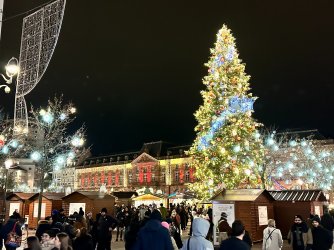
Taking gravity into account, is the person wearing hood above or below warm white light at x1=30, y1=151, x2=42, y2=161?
below

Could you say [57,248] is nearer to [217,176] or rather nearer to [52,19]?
[52,19]

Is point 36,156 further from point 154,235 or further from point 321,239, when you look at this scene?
point 154,235

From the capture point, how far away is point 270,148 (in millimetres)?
38438

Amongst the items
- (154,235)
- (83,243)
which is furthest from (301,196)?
(154,235)

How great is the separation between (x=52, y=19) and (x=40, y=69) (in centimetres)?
150

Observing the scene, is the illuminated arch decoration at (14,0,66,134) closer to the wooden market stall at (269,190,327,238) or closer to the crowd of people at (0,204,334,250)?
the crowd of people at (0,204,334,250)

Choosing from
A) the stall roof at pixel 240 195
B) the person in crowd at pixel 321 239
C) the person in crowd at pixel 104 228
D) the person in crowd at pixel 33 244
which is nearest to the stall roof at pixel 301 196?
the stall roof at pixel 240 195

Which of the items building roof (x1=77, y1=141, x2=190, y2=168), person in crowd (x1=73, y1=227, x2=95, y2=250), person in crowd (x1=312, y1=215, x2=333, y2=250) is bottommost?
person in crowd (x1=312, y1=215, x2=333, y2=250)

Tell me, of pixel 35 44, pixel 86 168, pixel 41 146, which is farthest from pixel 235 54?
pixel 86 168

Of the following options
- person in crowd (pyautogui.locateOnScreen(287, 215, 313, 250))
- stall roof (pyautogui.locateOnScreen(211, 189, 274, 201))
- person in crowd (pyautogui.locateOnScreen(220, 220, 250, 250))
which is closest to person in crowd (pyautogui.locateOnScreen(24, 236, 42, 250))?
person in crowd (pyautogui.locateOnScreen(220, 220, 250, 250))

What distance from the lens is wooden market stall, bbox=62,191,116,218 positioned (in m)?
23.5

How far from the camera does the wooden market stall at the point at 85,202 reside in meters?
23.5

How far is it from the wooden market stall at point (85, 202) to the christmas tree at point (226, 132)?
7227mm

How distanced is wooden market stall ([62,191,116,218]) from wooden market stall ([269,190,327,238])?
35.4ft
